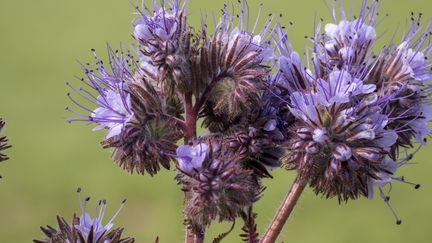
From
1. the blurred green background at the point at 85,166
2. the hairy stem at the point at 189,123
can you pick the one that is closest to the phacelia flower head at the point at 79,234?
the hairy stem at the point at 189,123

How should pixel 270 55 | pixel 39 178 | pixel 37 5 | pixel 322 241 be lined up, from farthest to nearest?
pixel 37 5 < pixel 39 178 < pixel 322 241 < pixel 270 55

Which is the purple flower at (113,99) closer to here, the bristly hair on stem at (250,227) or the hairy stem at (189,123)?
the hairy stem at (189,123)

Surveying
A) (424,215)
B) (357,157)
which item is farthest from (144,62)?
(424,215)

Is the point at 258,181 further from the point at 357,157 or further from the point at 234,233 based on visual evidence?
the point at 234,233

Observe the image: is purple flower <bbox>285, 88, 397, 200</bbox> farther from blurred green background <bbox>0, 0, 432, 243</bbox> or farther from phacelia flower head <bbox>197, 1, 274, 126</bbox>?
blurred green background <bbox>0, 0, 432, 243</bbox>

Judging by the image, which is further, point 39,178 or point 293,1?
point 293,1

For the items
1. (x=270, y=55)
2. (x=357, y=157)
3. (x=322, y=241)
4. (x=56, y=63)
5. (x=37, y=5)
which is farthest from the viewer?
(x=37, y=5)

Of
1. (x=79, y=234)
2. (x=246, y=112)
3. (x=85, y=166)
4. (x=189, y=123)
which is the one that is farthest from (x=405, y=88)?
(x=85, y=166)

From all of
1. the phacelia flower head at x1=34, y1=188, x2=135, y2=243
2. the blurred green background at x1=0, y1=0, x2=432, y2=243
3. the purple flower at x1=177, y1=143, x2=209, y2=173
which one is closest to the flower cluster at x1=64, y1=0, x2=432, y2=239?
the purple flower at x1=177, y1=143, x2=209, y2=173
